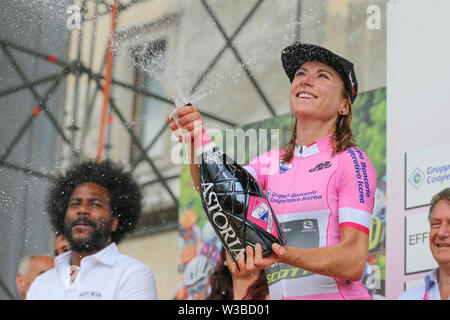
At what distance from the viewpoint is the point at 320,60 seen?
155cm

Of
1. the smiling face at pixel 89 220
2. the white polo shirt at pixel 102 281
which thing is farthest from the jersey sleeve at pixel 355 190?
the smiling face at pixel 89 220

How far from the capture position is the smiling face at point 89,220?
1912 mm

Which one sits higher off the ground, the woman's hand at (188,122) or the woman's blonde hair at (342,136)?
the woman's blonde hair at (342,136)

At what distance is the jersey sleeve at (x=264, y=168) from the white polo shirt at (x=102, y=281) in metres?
0.41

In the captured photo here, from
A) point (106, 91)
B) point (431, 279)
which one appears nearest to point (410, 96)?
point (431, 279)

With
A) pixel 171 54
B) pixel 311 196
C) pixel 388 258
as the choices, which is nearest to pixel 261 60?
pixel 171 54

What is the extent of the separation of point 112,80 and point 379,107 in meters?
0.80

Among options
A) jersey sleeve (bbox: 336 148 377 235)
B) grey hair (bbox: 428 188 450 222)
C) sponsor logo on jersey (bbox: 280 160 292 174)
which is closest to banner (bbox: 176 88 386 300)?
grey hair (bbox: 428 188 450 222)

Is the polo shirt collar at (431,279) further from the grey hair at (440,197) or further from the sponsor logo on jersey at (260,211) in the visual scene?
the sponsor logo on jersey at (260,211)

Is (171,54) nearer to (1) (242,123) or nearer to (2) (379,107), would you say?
(1) (242,123)

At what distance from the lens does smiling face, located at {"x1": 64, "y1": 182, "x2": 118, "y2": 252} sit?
1.91m

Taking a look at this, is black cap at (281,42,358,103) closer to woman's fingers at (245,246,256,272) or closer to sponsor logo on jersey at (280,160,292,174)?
sponsor logo on jersey at (280,160,292,174)

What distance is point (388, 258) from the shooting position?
6.51 ft

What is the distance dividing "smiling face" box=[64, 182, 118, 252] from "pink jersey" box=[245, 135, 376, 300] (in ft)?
1.91
